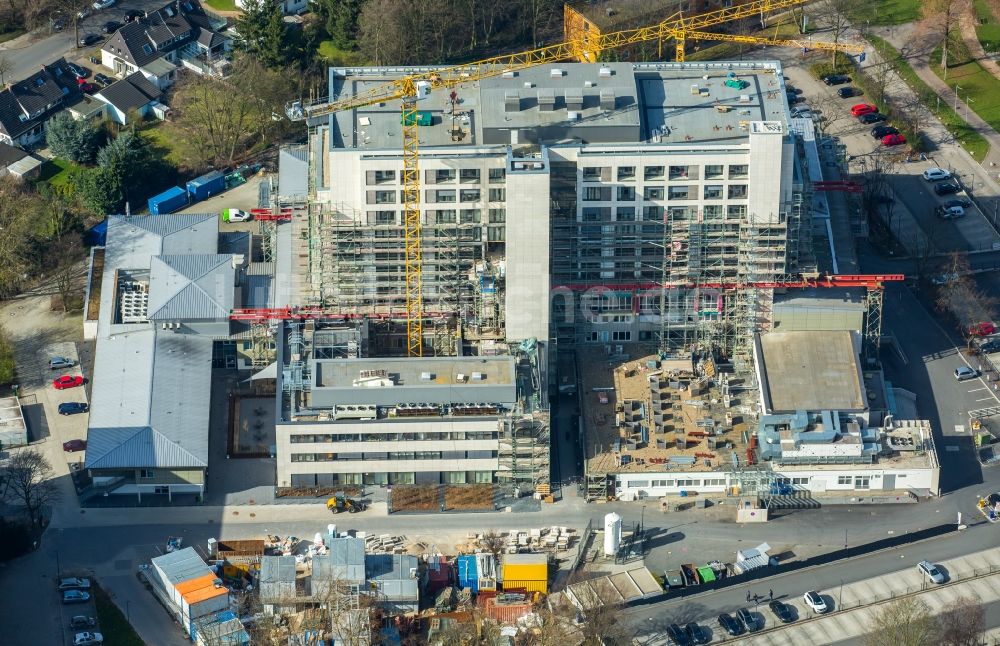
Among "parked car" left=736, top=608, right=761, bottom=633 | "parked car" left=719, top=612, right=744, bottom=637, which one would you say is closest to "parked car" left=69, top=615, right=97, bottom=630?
"parked car" left=719, top=612, right=744, bottom=637

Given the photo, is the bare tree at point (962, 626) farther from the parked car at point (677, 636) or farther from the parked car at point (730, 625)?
the parked car at point (677, 636)

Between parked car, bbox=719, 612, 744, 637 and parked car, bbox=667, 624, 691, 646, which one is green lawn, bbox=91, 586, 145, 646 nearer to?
parked car, bbox=667, 624, 691, 646

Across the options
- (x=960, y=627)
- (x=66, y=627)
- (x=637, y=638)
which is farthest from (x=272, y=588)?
(x=960, y=627)

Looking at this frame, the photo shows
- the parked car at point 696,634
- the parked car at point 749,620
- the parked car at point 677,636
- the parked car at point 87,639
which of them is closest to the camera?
the parked car at point 87,639

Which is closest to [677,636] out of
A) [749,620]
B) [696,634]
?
[696,634]

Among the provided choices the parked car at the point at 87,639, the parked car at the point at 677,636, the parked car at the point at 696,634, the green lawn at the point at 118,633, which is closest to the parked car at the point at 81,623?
the green lawn at the point at 118,633

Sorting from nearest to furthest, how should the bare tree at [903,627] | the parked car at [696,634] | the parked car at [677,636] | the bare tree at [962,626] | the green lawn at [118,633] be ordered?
the bare tree at [903,627] → the bare tree at [962,626] → the parked car at [677,636] → the parked car at [696,634] → the green lawn at [118,633]

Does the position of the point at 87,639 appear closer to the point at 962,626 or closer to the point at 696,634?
the point at 696,634
